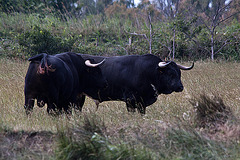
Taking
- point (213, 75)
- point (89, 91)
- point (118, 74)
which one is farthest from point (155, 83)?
point (213, 75)

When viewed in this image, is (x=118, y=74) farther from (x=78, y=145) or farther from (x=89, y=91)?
(x=78, y=145)

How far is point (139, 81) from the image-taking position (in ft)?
24.1

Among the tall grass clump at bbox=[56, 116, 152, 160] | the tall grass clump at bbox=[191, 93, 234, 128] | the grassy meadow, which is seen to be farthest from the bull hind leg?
the tall grass clump at bbox=[56, 116, 152, 160]

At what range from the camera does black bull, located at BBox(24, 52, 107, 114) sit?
19.0 ft

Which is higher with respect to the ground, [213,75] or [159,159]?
Result: [159,159]

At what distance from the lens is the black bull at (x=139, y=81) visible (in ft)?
24.1

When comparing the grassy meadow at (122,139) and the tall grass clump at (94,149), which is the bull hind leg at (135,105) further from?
the tall grass clump at (94,149)

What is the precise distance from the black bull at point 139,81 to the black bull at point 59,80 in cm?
24

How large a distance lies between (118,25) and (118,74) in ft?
43.6

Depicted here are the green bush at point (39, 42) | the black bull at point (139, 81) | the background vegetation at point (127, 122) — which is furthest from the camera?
the green bush at point (39, 42)

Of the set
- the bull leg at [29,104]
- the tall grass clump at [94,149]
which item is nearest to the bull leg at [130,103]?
the bull leg at [29,104]

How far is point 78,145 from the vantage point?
4.04 metres

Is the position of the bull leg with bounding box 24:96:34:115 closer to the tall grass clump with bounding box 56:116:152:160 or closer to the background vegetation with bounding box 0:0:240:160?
the background vegetation with bounding box 0:0:240:160

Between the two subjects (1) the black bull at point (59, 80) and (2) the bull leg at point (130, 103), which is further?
(2) the bull leg at point (130, 103)
